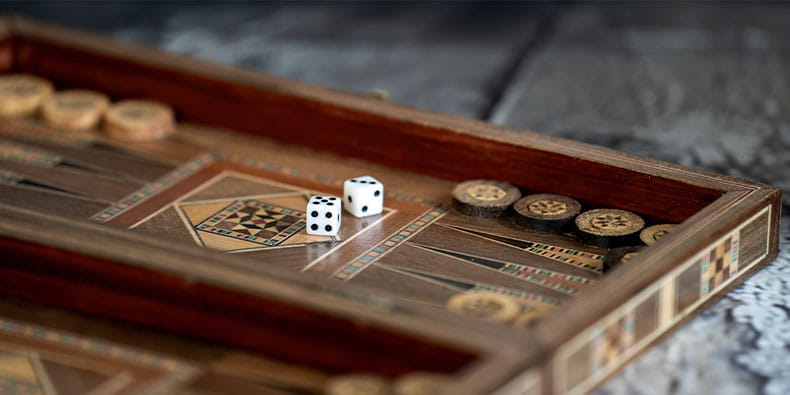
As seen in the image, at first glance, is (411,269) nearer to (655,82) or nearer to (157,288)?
(157,288)

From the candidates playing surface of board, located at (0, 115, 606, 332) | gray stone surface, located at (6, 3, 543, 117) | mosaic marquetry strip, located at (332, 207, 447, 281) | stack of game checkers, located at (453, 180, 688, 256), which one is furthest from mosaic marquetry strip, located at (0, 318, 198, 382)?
gray stone surface, located at (6, 3, 543, 117)

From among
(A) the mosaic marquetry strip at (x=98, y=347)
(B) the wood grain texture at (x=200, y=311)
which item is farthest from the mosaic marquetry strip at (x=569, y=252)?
(A) the mosaic marquetry strip at (x=98, y=347)

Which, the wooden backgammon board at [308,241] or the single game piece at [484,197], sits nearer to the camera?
the wooden backgammon board at [308,241]

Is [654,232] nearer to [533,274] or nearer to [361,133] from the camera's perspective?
[533,274]

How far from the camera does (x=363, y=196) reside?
317 centimetres

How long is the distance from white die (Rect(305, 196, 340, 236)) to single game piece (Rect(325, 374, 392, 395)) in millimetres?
719

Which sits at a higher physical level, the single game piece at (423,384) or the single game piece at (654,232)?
the single game piece at (654,232)

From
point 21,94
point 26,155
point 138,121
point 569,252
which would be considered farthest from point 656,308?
point 21,94

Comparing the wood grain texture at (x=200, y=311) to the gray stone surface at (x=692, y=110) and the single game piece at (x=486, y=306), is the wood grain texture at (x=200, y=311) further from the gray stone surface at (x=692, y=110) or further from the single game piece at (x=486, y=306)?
the gray stone surface at (x=692, y=110)

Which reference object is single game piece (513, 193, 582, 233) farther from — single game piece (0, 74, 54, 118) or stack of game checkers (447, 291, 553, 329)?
single game piece (0, 74, 54, 118)

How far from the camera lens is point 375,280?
2.86 metres

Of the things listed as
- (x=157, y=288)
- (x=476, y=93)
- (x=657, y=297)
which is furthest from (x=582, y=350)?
(x=476, y=93)

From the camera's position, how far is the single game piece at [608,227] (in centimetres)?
299

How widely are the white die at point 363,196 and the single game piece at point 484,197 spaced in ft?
0.66
